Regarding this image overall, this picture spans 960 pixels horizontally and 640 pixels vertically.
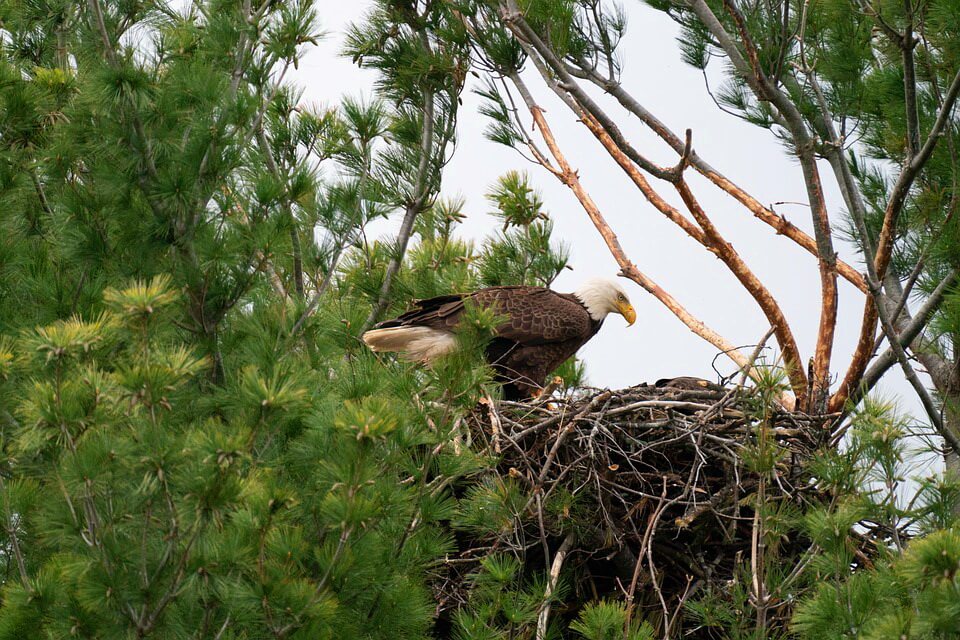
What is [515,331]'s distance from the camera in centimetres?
738

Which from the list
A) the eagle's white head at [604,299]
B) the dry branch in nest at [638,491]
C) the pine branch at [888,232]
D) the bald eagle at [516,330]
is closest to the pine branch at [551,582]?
the dry branch in nest at [638,491]

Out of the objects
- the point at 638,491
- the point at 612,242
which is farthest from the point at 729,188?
the point at 638,491

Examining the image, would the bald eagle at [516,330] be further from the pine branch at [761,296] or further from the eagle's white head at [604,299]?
the pine branch at [761,296]

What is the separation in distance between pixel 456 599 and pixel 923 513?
2.42 meters

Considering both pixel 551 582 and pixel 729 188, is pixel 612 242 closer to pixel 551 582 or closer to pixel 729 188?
pixel 729 188

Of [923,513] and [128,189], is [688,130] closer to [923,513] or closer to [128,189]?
[923,513]

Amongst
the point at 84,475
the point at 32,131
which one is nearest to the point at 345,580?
the point at 84,475

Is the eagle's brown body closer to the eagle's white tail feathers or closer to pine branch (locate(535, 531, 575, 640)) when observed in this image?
the eagle's white tail feathers

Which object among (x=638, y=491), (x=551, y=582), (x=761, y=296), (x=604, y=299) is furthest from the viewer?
(x=604, y=299)

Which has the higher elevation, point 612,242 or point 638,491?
point 612,242

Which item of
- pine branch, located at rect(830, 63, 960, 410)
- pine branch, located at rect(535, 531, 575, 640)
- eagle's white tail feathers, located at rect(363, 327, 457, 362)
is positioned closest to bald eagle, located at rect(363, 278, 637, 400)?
eagle's white tail feathers, located at rect(363, 327, 457, 362)

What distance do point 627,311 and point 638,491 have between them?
8.42 ft

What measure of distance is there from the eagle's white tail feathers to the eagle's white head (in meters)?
1.31

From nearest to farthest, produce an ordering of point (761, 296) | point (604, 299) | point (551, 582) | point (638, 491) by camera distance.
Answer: point (551, 582), point (638, 491), point (761, 296), point (604, 299)
